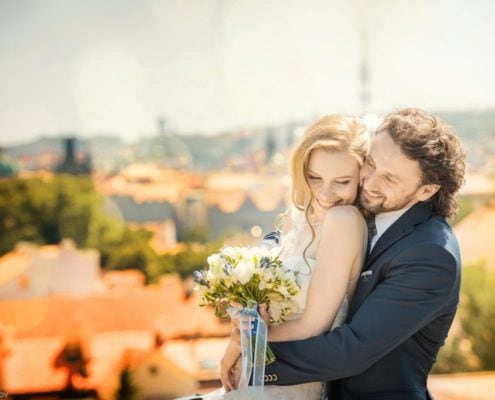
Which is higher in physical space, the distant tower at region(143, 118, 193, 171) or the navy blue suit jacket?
the navy blue suit jacket

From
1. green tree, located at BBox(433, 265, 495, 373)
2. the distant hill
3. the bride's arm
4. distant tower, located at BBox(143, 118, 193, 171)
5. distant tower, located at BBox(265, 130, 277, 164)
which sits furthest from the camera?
distant tower, located at BBox(143, 118, 193, 171)

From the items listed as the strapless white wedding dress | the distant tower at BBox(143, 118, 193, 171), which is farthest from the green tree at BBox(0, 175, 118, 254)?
the strapless white wedding dress

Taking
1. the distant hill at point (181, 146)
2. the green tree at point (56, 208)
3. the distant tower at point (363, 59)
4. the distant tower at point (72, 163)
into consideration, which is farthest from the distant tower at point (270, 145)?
the distant tower at point (72, 163)

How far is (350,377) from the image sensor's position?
239 centimetres

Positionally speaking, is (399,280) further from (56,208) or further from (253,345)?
(56,208)

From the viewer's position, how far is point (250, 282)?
7.37 feet

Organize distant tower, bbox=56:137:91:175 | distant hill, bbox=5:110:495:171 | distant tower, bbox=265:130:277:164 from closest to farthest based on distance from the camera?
1. distant tower, bbox=265:130:277:164
2. distant hill, bbox=5:110:495:171
3. distant tower, bbox=56:137:91:175

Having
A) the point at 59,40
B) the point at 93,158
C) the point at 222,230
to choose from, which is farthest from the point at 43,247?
the point at 59,40

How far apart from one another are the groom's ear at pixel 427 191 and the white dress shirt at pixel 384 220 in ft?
0.18

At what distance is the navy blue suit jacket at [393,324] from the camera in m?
2.18

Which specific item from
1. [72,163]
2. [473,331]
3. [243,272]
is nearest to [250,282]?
[243,272]

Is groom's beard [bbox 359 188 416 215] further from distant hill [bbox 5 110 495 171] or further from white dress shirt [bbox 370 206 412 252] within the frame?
distant hill [bbox 5 110 495 171]

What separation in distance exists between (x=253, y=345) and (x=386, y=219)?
0.59 m

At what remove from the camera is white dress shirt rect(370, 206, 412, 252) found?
93.4 inches
